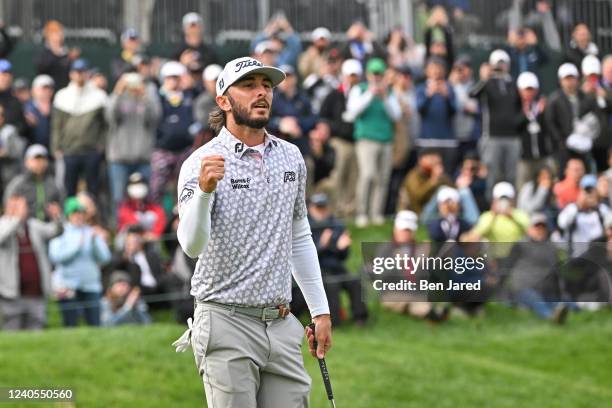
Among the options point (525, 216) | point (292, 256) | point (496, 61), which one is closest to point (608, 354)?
point (525, 216)

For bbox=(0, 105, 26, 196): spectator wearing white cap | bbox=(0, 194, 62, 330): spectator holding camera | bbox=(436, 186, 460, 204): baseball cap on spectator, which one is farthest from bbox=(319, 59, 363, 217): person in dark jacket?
bbox=(0, 194, 62, 330): spectator holding camera

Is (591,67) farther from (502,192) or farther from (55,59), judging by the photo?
(55,59)

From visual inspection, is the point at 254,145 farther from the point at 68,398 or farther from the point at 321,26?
the point at 321,26

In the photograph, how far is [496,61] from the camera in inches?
785

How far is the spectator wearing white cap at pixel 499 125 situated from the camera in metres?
19.6

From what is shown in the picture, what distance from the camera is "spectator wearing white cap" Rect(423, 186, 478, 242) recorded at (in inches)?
667

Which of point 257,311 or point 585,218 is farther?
point 585,218

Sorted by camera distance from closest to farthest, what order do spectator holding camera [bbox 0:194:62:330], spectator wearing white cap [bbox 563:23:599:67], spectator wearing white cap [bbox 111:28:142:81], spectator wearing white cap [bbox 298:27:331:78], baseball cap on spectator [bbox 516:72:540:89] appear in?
spectator holding camera [bbox 0:194:62:330] → baseball cap on spectator [bbox 516:72:540:89] → spectator wearing white cap [bbox 563:23:599:67] → spectator wearing white cap [bbox 111:28:142:81] → spectator wearing white cap [bbox 298:27:331:78]

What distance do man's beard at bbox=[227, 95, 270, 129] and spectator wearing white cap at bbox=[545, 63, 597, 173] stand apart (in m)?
12.3

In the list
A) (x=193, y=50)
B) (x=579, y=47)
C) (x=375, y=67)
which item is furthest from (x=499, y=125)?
(x=193, y=50)

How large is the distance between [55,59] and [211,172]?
14.1m

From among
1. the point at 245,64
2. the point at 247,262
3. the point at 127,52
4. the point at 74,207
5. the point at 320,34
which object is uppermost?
the point at 320,34

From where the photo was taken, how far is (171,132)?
18.8 m

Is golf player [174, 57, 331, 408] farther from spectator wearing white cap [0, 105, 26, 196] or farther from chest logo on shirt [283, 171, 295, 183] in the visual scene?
spectator wearing white cap [0, 105, 26, 196]
